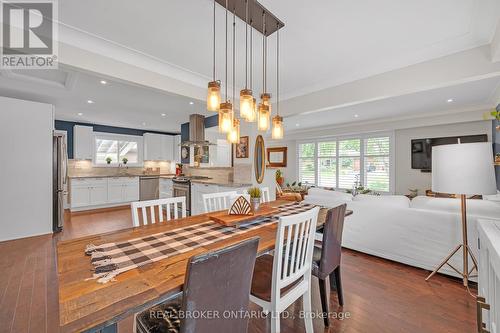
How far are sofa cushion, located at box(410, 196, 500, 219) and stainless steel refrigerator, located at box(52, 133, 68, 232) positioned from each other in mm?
5633

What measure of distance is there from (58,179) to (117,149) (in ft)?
10.5

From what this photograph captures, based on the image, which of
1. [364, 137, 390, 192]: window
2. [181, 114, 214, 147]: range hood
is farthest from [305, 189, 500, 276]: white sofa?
[364, 137, 390, 192]: window

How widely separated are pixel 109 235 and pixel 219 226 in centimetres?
76

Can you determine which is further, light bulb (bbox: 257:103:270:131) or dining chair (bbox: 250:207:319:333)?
light bulb (bbox: 257:103:270:131)

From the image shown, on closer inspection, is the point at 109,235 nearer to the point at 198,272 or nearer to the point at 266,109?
the point at 198,272

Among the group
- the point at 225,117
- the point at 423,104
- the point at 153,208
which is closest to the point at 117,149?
the point at 153,208

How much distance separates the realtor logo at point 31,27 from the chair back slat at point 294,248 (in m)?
2.50

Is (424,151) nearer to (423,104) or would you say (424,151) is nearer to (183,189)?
(423,104)

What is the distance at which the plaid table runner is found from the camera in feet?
3.47

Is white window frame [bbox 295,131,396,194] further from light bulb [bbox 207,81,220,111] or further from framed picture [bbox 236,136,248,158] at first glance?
light bulb [bbox 207,81,220,111]

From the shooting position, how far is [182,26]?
6.59 feet

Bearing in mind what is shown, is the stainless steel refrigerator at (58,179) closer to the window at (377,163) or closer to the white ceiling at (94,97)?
the white ceiling at (94,97)

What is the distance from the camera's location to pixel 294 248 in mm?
1374

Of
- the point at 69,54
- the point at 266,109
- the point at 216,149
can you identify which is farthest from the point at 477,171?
the point at 216,149
